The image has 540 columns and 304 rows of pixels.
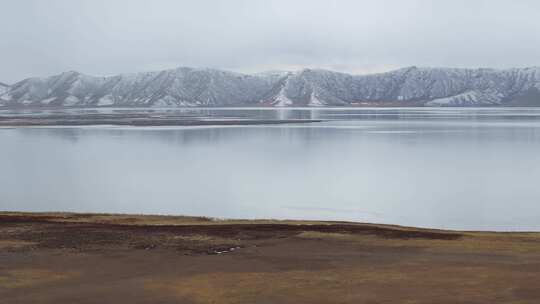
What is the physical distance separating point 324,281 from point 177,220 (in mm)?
14584

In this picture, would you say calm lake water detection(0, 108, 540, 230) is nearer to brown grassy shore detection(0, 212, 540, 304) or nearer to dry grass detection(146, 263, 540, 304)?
brown grassy shore detection(0, 212, 540, 304)

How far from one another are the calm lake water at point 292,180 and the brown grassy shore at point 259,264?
879 centimetres

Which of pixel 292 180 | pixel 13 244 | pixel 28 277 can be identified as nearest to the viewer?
pixel 28 277

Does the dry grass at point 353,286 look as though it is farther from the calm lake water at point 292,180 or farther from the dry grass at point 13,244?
the calm lake water at point 292,180

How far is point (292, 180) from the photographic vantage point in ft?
165

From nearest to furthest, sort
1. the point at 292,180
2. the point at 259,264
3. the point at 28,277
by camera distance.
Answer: the point at 28,277
the point at 259,264
the point at 292,180

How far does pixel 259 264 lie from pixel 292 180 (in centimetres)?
2916

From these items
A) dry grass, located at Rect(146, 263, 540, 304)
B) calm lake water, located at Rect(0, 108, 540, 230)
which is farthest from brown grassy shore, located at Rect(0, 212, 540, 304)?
calm lake water, located at Rect(0, 108, 540, 230)

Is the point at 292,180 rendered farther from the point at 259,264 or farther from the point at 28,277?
the point at 28,277

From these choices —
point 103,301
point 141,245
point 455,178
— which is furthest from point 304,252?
point 455,178

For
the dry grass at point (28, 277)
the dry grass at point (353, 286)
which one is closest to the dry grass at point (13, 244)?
the dry grass at point (28, 277)

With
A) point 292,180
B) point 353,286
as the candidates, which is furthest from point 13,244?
point 292,180

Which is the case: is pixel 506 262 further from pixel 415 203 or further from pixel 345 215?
pixel 415 203

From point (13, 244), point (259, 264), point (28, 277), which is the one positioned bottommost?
point (13, 244)
